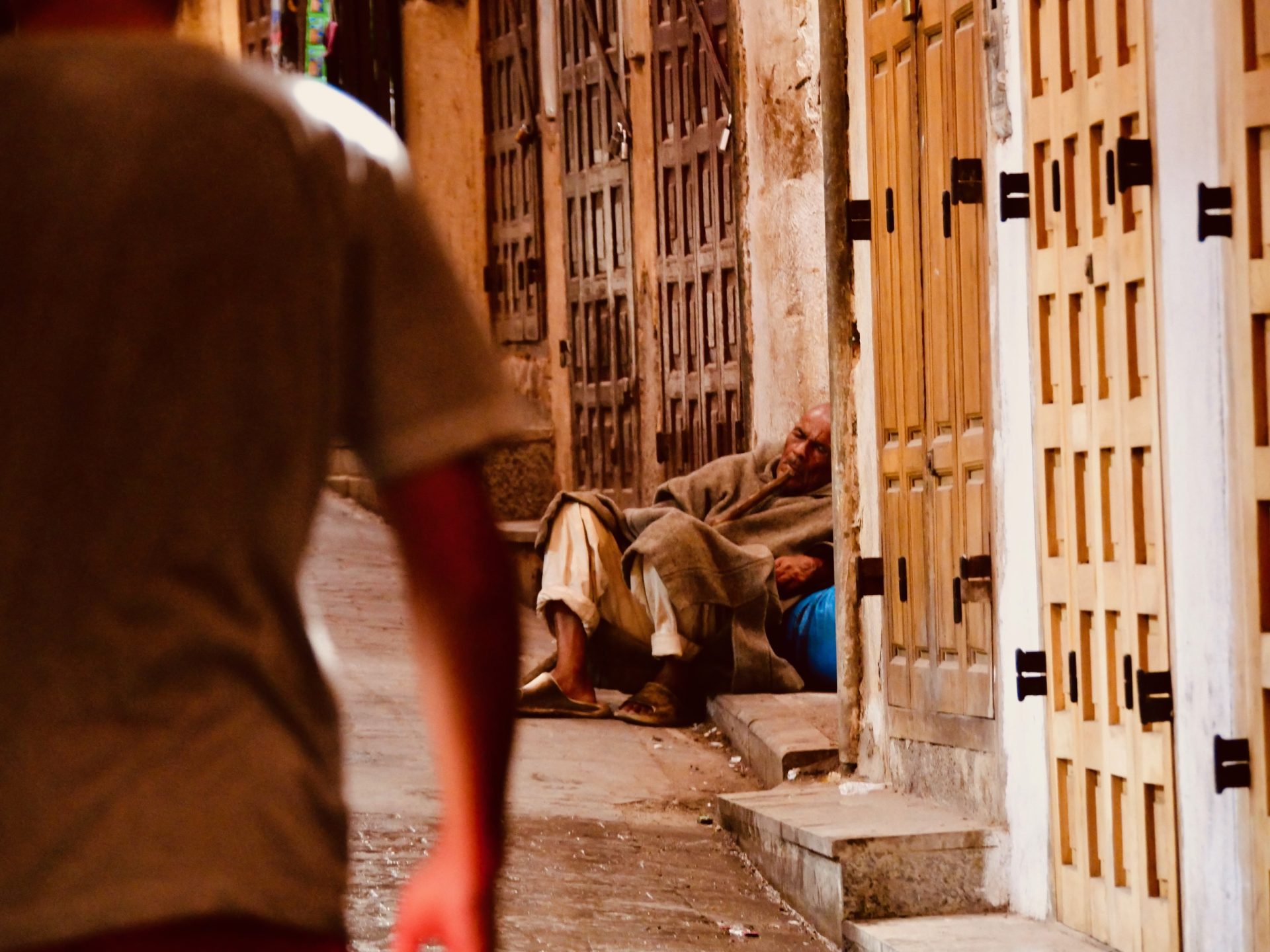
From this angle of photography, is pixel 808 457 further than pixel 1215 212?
Yes

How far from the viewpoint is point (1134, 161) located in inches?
164

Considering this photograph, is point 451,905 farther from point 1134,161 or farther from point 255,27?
point 255,27

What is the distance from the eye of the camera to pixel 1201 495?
3.95 m

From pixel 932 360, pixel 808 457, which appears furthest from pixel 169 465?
pixel 808 457

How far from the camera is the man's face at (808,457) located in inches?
336

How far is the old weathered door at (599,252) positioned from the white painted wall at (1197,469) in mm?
7790

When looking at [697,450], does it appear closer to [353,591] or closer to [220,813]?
[353,591]

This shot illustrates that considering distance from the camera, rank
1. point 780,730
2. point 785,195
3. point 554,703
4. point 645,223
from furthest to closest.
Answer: point 645,223 → point 785,195 → point 554,703 → point 780,730

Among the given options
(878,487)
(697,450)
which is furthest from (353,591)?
(878,487)

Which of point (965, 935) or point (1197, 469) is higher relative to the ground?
point (1197, 469)

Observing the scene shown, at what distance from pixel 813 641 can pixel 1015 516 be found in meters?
3.32

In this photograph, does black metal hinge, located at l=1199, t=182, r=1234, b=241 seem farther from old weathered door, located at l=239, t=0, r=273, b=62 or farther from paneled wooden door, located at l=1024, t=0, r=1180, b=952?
old weathered door, located at l=239, t=0, r=273, b=62

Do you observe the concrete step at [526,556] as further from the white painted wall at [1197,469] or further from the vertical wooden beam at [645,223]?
the white painted wall at [1197,469]

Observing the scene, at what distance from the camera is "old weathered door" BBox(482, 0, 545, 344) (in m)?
13.2
